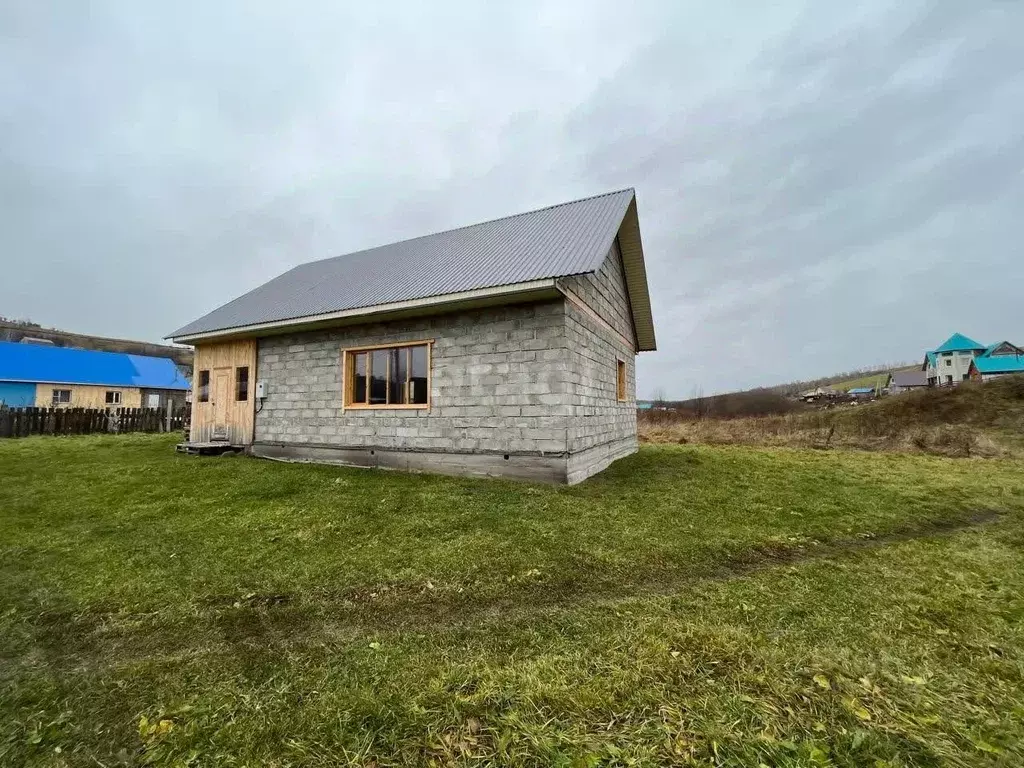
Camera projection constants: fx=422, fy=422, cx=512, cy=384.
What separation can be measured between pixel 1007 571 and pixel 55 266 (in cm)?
4737

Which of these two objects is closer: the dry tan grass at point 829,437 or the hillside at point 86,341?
the dry tan grass at point 829,437

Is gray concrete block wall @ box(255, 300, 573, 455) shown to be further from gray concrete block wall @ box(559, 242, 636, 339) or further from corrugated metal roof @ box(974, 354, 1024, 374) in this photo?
corrugated metal roof @ box(974, 354, 1024, 374)

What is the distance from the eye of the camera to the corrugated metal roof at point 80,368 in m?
22.2

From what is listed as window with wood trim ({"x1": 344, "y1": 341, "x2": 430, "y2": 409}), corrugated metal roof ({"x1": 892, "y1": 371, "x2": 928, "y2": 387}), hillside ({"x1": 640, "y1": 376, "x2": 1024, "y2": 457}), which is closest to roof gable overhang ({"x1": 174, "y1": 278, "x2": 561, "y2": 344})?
window with wood trim ({"x1": 344, "y1": 341, "x2": 430, "y2": 409})

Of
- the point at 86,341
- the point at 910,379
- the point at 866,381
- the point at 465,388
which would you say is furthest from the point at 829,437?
the point at 866,381

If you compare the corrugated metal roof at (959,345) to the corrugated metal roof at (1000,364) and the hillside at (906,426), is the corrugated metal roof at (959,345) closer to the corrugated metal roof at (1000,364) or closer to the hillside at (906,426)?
the corrugated metal roof at (1000,364)

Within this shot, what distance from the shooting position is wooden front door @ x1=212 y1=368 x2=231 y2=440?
11.2m

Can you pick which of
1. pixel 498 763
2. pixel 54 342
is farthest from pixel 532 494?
pixel 54 342

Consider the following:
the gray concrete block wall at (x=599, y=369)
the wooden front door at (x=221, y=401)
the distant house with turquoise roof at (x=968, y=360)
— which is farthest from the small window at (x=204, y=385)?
the distant house with turquoise roof at (x=968, y=360)

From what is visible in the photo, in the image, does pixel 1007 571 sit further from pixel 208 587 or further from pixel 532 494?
pixel 208 587

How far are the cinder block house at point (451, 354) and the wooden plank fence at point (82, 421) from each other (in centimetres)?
832

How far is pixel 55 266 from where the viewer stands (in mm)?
30516

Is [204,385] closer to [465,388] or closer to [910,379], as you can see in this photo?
[465,388]

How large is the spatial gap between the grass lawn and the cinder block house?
63.8 inches
